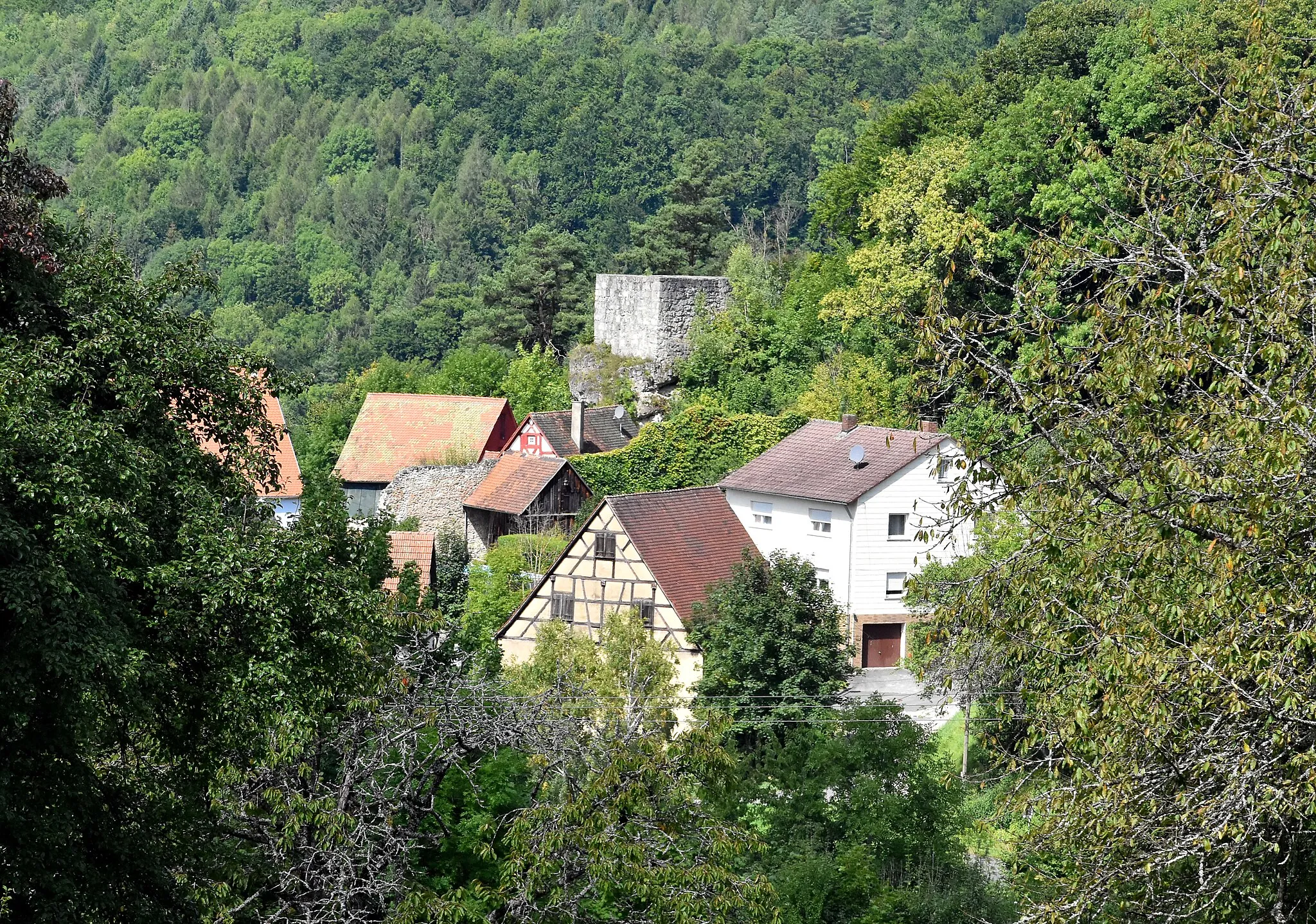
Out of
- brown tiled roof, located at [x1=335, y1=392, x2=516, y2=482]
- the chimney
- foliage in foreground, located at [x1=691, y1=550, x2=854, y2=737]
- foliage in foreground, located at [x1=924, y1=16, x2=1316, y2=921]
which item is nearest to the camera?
foliage in foreground, located at [x1=924, y1=16, x2=1316, y2=921]

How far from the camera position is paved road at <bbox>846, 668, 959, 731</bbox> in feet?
95.0

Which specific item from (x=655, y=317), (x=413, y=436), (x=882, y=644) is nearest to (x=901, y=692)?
(x=882, y=644)

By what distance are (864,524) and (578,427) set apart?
1010 centimetres

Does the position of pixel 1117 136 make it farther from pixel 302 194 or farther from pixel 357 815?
pixel 302 194

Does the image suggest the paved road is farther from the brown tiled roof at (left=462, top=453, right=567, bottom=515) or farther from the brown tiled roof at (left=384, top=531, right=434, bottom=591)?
the brown tiled roof at (left=462, top=453, right=567, bottom=515)

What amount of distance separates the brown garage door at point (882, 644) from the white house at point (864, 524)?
0.01 m

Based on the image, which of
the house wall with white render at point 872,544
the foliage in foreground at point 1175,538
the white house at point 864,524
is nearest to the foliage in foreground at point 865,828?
the foliage in foreground at point 1175,538

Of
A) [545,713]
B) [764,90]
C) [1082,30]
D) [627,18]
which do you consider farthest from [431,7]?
[545,713]

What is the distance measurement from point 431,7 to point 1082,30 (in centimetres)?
10476

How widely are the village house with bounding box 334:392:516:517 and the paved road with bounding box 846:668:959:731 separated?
47.2 ft

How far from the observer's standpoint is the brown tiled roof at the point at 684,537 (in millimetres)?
32219

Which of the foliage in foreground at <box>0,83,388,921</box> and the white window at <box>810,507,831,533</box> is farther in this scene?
the white window at <box>810,507,831,533</box>

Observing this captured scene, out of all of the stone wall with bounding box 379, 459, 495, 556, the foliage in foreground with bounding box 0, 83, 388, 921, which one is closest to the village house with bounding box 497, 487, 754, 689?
the stone wall with bounding box 379, 459, 495, 556

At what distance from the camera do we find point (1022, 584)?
9727mm
